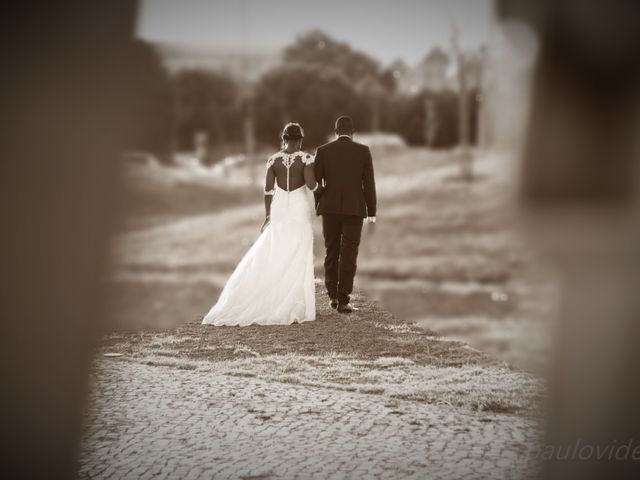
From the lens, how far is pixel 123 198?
941 millimetres

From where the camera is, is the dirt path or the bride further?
the bride

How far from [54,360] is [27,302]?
93 mm

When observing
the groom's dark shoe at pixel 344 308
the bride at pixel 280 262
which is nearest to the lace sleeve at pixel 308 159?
the bride at pixel 280 262

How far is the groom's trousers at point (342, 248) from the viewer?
7895 mm

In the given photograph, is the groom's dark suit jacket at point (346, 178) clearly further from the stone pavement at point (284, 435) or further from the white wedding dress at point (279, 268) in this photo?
the stone pavement at point (284, 435)

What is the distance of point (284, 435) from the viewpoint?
379cm

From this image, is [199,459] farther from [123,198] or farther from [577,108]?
[577,108]

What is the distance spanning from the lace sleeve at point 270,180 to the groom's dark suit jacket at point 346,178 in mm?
498

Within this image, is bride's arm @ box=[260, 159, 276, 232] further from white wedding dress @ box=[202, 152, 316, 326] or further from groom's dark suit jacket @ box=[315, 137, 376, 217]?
groom's dark suit jacket @ box=[315, 137, 376, 217]

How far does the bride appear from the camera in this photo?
307 inches

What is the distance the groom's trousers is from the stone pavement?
302cm

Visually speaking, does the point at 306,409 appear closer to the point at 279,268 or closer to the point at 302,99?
the point at 302,99

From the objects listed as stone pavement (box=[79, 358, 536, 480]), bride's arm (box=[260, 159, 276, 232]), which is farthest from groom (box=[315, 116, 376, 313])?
stone pavement (box=[79, 358, 536, 480])

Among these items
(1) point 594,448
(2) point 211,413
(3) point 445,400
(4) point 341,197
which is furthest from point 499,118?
(4) point 341,197
